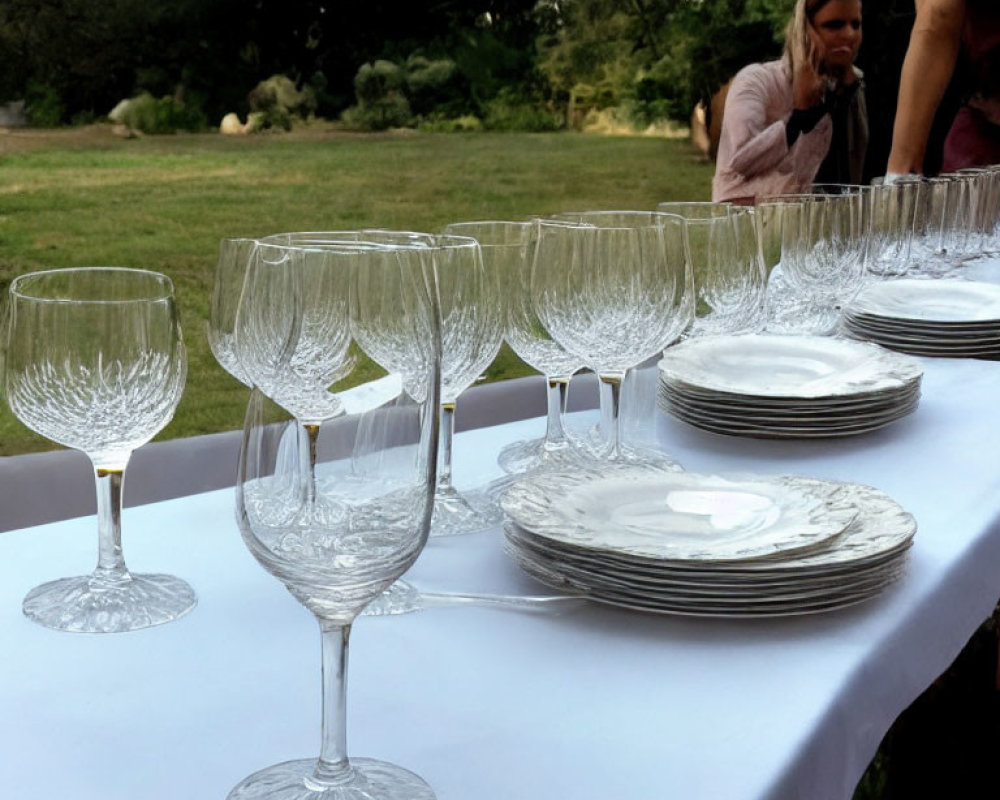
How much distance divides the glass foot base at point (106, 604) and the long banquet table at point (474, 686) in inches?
0.5

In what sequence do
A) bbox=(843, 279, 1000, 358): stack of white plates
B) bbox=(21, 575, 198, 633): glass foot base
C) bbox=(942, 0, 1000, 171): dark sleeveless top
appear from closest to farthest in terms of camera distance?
bbox=(21, 575, 198, 633): glass foot base → bbox=(843, 279, 1000, 358): stack of white plates → bbox=(942, 0, 1000, 171): dark sleeveless top

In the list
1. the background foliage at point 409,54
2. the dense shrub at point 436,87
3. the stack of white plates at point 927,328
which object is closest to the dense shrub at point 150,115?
the background foliage at point 409,54

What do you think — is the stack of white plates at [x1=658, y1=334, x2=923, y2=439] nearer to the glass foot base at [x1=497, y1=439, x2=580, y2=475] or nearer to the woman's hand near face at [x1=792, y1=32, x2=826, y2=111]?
the glass foot base at [x1=497, y1=439, x2=580, y2=475]

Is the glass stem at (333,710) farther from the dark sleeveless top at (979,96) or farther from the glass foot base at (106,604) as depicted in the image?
the dark sleeveless top at (979,96)

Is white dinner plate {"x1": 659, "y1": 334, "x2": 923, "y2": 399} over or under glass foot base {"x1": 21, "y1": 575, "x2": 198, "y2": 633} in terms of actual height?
over

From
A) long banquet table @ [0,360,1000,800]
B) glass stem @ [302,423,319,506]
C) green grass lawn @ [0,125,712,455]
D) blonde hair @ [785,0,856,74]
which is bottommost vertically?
green grass lawn @ [0,125,712,455]

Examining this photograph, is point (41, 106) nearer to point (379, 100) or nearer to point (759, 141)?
point (379, 100)

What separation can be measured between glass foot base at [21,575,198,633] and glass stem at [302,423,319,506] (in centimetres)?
25

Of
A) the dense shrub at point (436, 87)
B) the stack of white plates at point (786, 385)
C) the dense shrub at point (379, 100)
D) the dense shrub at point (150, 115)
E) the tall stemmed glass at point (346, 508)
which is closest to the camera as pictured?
the tall stemmed glass at point (346, 508)

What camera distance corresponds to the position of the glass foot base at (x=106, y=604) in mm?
815

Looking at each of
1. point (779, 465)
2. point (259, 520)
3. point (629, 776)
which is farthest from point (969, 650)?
point (259, 520)

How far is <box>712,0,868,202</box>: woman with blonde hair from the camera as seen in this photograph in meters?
4.68

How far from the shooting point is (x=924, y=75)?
3451 mm

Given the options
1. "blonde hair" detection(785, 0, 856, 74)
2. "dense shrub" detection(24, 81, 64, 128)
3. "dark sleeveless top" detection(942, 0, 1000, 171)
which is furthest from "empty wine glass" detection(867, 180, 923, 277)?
"dense shrub" detection(24, 81, 64, 128)
